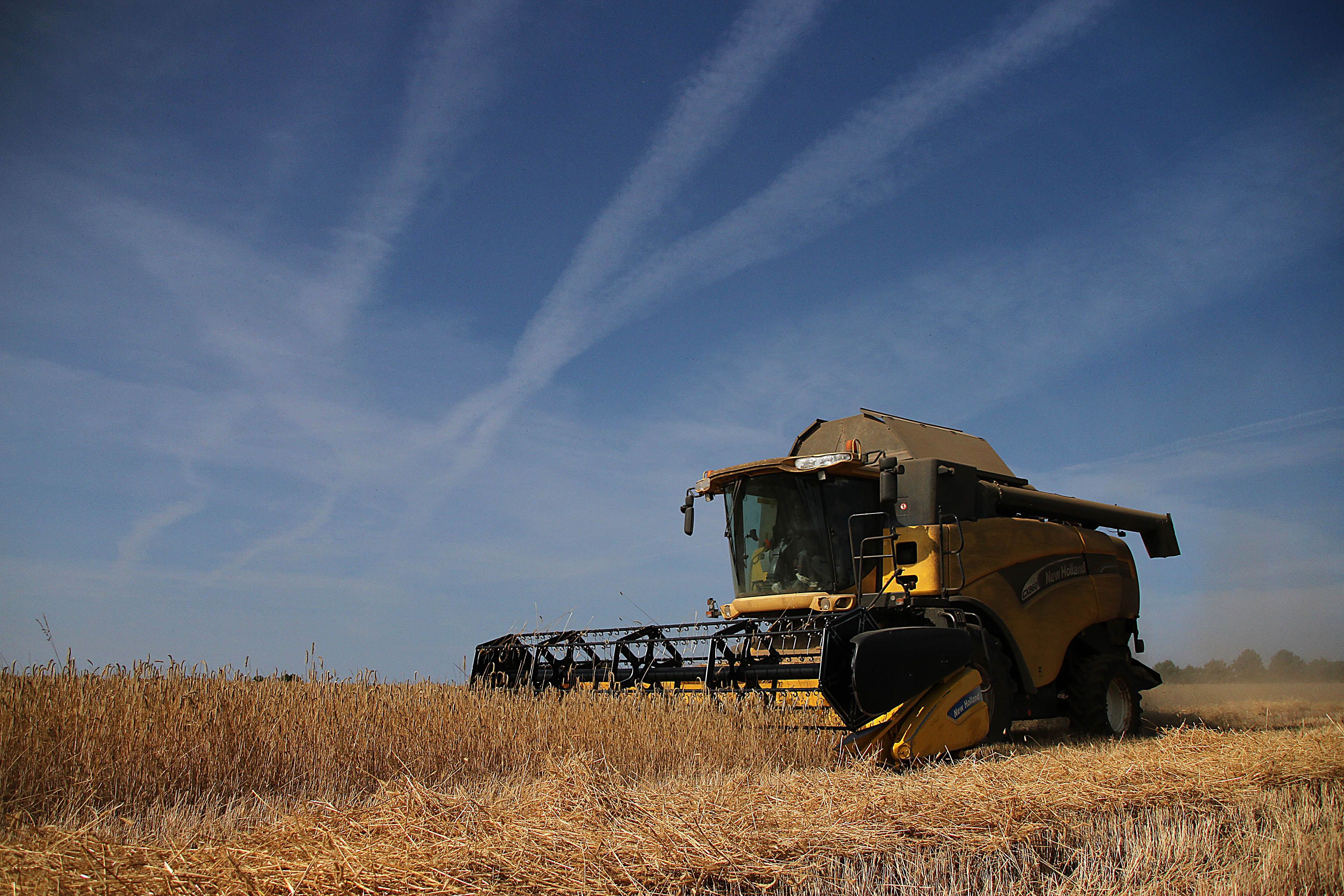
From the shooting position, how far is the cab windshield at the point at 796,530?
24.4ft

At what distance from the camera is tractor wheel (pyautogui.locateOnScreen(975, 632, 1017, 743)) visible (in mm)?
6852

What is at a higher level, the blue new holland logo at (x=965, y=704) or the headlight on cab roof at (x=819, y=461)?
the headlight on cab roof at (x=819, y=461)

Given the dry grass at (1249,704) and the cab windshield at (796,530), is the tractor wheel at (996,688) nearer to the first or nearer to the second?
the cab windshield at (796,530)

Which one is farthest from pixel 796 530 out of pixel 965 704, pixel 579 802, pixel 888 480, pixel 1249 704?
pixel 1249 704

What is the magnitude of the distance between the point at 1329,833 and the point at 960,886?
1.95 m

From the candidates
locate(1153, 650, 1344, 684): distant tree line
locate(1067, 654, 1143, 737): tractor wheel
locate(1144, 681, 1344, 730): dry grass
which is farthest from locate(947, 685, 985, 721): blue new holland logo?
locate(1153, 650, 1344, 684): distant tree line

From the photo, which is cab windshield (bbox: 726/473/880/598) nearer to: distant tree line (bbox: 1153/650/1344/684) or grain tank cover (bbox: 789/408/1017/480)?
grain tank cover (bbox: 789/408/1017/480)

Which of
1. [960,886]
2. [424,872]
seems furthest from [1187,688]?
[424,872]

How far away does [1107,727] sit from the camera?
8.38 meters

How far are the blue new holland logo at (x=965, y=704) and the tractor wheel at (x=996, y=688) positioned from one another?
0.25 metres

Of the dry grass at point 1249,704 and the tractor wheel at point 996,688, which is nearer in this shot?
the tractor wheel at point 996,688

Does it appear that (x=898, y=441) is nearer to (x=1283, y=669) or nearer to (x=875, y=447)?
(x=875, y=447)

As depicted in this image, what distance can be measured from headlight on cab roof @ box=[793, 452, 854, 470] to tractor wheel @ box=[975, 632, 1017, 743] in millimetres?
1802

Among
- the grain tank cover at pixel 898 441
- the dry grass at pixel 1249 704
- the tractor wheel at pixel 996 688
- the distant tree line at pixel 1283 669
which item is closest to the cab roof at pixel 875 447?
the grain tank cover at pixel 898 441
